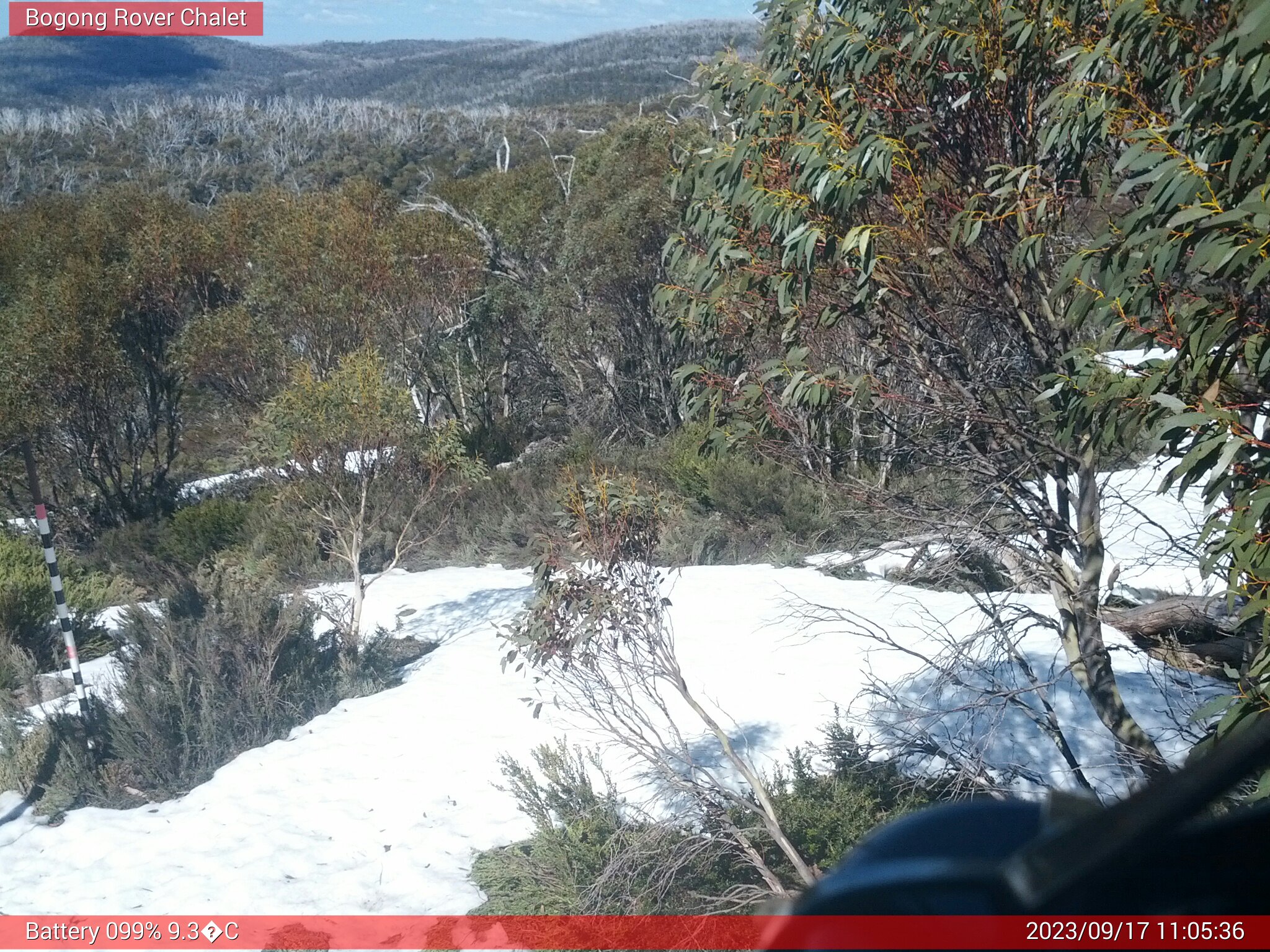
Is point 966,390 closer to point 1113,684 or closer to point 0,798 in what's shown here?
point 1113,684

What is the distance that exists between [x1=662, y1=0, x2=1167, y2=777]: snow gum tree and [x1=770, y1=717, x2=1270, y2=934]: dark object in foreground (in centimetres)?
267

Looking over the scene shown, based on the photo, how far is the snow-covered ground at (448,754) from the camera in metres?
4.62

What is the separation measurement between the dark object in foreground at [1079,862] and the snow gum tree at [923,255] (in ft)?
8.74

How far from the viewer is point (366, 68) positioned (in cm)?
7762

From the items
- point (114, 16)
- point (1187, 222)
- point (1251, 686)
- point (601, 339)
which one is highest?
point (114, 16)

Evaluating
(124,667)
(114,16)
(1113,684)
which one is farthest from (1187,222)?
(114,16)

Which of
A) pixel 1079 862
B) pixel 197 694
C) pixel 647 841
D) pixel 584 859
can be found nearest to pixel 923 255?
pixel 647 841

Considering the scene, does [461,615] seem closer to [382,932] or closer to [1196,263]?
[382,932]

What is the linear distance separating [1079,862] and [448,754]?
5.70 m

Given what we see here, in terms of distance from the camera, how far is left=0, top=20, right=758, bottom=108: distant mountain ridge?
54.6 metres

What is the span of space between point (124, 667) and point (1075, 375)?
6451mm

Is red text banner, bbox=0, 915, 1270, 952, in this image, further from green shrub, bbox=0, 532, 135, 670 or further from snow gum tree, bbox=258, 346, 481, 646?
green shrub, bbox=0, 532, 135, 670

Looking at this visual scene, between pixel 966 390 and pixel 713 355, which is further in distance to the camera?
pixel 713 355

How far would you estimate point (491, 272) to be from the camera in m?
18.1
